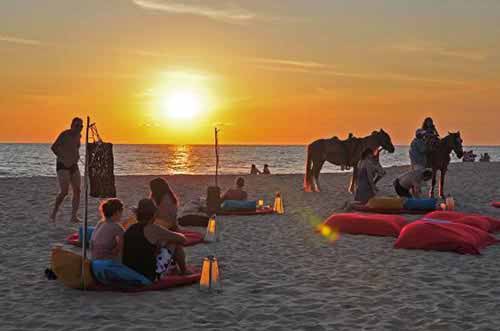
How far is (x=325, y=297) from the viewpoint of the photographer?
718cm

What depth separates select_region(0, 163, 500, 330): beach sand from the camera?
6.17 m

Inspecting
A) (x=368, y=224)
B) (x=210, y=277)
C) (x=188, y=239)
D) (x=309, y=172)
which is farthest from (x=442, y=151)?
(x=210, y=277)

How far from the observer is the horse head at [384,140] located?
69.1 feet

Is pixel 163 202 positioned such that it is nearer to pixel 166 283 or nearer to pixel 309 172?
A: pixel 166 283

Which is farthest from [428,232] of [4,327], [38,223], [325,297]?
[38,223]

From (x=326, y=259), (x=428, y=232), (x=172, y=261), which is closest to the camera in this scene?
(x=172, y=261)

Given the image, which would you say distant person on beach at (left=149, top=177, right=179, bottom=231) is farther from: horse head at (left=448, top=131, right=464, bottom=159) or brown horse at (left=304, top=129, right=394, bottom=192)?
brown horse at (left=304, top=129, right=394, bottom=192)

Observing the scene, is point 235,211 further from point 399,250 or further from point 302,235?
point 399,250

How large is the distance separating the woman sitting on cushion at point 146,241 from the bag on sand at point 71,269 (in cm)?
52

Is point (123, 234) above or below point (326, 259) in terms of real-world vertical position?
above

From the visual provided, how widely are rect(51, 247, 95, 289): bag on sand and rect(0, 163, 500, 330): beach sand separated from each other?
126 millimetres

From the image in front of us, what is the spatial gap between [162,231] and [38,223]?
25.6 feet

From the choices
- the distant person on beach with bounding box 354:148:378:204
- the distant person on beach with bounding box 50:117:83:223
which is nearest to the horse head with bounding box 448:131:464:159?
the distant person on beach with bounding box 354:148:378:204

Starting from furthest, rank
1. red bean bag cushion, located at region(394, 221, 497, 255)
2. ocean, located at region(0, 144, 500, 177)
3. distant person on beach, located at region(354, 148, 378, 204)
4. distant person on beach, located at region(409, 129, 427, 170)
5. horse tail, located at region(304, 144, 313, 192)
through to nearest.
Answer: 1. ocean, located at region(0, 144, 500, 177)
2. horse tail, located at region(304, 144, 313, 192)
3. distant person on beach, located at region(409, 129, 427, 170)
4. distant person on beach, located at region(354, 148, 378, 204)
5. red bean bag cushion, located at region(394, 221, 497, 255)
